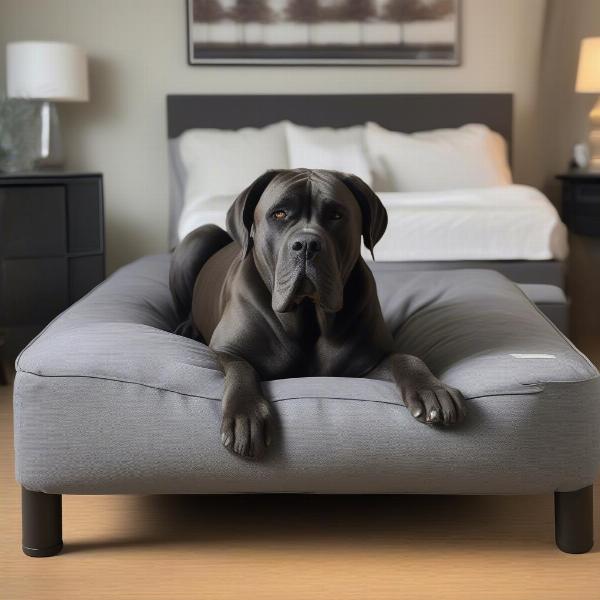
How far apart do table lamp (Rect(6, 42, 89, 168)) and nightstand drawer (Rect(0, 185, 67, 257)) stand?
0.57 meters

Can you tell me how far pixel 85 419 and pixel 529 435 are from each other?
834 mm

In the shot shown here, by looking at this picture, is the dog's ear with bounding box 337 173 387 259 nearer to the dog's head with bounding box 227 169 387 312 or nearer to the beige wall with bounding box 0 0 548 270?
the dog's head with bounding box 227 169 387 312

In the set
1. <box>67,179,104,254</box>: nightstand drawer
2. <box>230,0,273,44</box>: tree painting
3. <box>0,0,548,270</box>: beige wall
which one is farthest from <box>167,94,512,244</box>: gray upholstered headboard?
<box>67,179,104,254</box>: nightstand drawer

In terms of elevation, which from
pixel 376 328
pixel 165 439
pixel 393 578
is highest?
pixel 376 328

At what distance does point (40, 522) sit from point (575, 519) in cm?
104

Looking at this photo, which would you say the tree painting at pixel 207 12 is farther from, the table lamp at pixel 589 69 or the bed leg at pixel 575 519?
the bed leg at pixel 575 519

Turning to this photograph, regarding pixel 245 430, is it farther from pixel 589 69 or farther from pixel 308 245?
pixel 589 69

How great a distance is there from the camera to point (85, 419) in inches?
72.0

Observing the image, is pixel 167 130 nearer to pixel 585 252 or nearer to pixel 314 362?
pixel 585 252

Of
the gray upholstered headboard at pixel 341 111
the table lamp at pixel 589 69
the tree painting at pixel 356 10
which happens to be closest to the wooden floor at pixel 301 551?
the gray upholstered headboard at pixel 341 111

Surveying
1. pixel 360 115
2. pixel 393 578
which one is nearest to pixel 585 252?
pixel 360 115

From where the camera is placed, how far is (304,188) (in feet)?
6.40

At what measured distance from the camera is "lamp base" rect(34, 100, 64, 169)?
4.70 m

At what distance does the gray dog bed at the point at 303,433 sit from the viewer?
1.80 m
